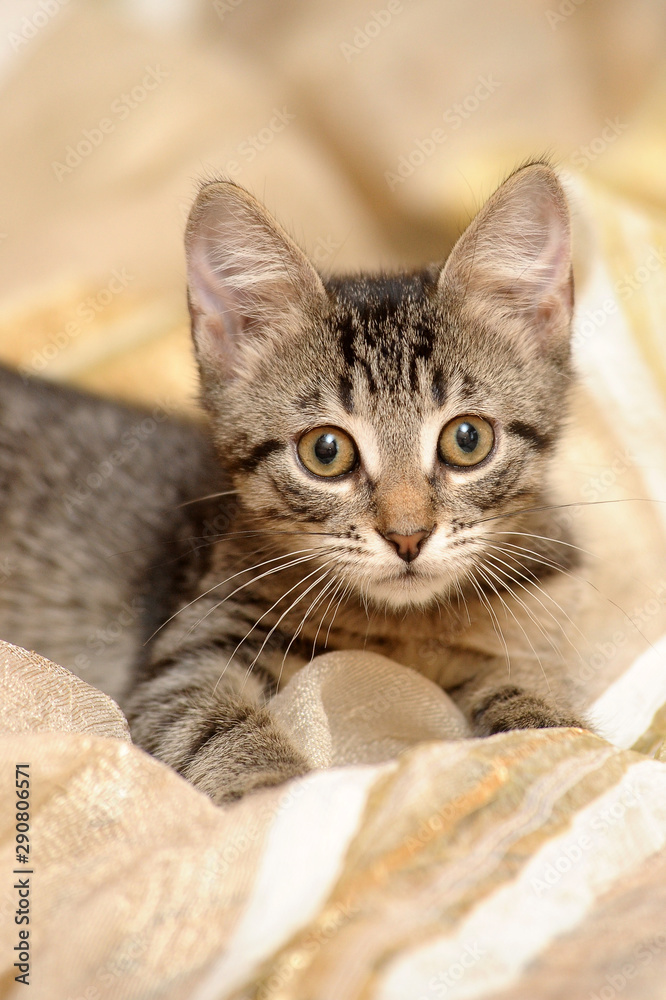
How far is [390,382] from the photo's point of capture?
1.11m

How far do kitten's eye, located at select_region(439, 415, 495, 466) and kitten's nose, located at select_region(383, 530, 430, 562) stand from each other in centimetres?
13

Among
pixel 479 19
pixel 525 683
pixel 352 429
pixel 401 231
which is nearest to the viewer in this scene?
pixel 352 429

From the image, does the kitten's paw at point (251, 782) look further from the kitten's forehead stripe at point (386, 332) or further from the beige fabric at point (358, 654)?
the kitten's forehead stripe at point (386, 332)

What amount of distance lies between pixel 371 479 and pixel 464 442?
5.1 inches

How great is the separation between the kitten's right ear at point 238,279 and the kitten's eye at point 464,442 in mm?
268

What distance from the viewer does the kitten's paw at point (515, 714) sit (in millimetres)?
1055

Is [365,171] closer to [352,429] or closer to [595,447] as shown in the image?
[595,447]

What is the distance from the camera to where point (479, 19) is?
1770 millimetres

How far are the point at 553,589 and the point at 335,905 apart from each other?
71cm

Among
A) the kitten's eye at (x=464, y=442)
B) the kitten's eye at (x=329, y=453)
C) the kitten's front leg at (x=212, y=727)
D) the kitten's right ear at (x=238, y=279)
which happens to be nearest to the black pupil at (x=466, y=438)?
the kitten's eye at (x=464, y=442)

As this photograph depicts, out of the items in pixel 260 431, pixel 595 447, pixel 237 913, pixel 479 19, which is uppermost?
pixel 479 19

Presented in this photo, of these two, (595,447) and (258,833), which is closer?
(258,833)

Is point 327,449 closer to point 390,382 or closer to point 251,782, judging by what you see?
point 390,382

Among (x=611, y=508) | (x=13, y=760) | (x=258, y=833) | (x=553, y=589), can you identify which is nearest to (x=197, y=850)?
(x=258, y=833)
